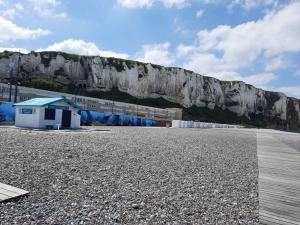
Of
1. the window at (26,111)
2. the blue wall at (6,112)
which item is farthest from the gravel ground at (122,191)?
the blue wall at (6,112)

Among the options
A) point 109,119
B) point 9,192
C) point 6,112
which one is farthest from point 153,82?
point 9,192

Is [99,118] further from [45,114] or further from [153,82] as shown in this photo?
[153,82]

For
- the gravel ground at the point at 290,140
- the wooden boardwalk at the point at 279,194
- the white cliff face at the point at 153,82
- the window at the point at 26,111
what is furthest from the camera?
the white cliff face at the point at 153,82

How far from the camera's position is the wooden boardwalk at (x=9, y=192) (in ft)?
20.7

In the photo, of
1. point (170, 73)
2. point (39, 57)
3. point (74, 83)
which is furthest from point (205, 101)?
point (39, 57)

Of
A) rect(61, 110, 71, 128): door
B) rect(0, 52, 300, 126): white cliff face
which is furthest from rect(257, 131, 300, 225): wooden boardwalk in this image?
rect(0, 52, 300, 126): white cliff face

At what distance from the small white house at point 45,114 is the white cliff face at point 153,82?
256 ft

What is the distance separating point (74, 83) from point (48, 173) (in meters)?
116

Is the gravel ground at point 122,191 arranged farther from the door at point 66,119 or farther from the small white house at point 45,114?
the door at point 66,119

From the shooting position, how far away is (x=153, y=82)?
136 meters

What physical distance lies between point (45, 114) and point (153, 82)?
105171 mm

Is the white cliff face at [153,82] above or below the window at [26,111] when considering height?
above

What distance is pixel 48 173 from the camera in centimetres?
904

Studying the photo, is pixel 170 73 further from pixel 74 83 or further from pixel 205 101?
pixel 74 83
